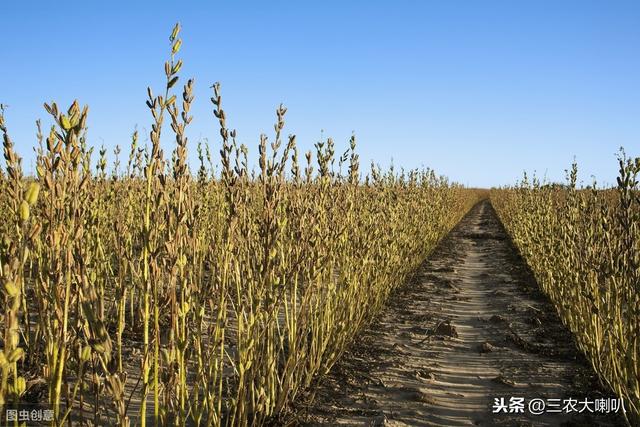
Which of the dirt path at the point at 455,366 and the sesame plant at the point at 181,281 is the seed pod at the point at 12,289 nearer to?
the sesame plant at the point at 181,281

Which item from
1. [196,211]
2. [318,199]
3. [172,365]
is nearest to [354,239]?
[318,199]

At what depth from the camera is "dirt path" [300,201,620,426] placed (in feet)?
9.32

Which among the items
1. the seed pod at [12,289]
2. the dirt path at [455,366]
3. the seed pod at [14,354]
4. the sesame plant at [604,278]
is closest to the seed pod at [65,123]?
the seed pod at [12,289]

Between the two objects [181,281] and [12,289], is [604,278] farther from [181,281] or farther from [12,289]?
[12,289]

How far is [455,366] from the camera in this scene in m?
3.66

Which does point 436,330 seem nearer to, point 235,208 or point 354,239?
point 354,239

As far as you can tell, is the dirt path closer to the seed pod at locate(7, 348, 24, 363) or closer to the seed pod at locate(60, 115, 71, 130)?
the seed pod at locate(7, 348, 24, 363)

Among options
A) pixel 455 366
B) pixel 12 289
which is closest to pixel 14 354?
pixel 12 289

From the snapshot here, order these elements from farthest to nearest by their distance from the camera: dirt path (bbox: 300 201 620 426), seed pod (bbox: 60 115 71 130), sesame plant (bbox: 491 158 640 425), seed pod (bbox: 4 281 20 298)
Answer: dirt path (bbox: 300 201 620 426), sesame plant (bbox: 491 158 640 425), seed pod (bbox: 60 115 71 130), seed pod (bbox: 4 281 20 298)

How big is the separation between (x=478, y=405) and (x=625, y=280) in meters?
1.18

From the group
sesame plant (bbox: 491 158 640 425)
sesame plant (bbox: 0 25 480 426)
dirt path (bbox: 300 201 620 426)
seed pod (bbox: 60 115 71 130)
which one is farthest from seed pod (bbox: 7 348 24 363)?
sesame plant (bbox: 491 158 640 425)

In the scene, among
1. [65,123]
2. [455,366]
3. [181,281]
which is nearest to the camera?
[65,123]

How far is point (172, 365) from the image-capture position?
162 centimetres

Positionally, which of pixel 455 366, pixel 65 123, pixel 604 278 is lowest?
pixel 455 366
